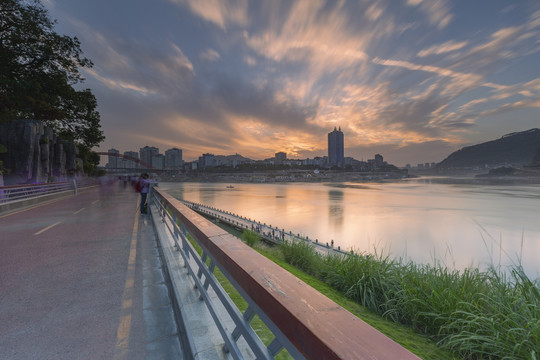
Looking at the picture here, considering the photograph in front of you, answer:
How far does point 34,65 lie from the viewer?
22.5 metres

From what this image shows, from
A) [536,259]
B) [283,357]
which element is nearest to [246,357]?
[283,357]

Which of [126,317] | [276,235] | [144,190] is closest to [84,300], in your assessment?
[126,317]

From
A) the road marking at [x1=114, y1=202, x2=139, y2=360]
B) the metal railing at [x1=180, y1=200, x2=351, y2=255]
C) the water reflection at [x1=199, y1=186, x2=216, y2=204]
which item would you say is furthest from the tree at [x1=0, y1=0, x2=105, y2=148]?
the water reflection at [x1=199, y1=186, x2=216, y2=204]

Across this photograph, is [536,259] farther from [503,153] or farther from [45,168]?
[503,153]

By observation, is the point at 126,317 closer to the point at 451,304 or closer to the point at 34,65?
the point at 451,304

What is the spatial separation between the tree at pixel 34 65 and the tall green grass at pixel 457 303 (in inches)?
1112

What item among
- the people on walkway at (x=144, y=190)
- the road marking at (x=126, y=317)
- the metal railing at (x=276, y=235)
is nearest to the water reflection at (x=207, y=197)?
the metal railing at (x=276, y=235)

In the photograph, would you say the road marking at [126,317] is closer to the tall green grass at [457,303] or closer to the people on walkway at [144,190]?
the tall green grass at [457,303]

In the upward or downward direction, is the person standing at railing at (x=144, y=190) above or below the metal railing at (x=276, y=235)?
above

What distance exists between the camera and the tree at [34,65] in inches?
785

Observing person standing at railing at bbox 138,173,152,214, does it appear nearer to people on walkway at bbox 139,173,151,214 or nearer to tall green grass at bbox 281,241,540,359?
people on walkway at bbox 139,173,151,214

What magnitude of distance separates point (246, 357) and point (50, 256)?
20.3ft

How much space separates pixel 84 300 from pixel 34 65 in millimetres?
29518

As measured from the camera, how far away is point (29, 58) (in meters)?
22.1
